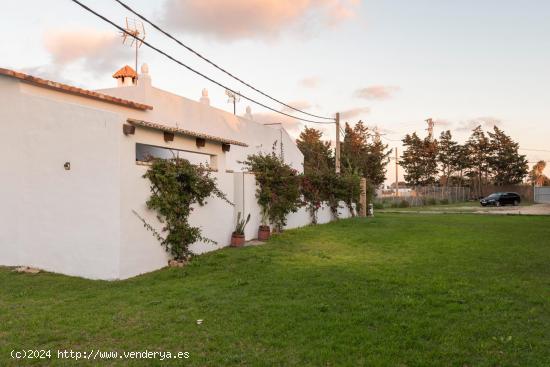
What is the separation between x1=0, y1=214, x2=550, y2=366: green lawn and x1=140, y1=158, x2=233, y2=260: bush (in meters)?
0.65

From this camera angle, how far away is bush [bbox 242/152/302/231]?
42.8 feet

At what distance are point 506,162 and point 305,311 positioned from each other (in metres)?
51.8

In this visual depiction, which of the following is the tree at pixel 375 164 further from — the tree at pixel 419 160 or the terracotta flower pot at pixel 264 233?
the terracotta flower pot at pixel 264 233

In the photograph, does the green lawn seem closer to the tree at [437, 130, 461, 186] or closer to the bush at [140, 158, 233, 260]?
the bush at [140, 158, 233, 260]

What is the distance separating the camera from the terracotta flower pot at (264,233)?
41.1 feet

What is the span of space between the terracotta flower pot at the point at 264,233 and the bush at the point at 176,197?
3524 mm

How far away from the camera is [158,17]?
919 cm

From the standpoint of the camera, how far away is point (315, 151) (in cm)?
3925

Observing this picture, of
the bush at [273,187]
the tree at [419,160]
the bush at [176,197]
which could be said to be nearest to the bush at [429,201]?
the tree at [419,160]

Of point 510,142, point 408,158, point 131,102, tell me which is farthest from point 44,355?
point 510,142

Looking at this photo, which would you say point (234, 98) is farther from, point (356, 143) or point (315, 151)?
point (356, 143)

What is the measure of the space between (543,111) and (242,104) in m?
16.8

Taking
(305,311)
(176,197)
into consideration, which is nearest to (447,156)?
(176,197)

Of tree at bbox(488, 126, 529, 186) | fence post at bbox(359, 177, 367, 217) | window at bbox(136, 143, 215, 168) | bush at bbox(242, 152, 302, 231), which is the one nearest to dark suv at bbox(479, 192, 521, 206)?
tree at bbox(488, 126, 529, 186)
